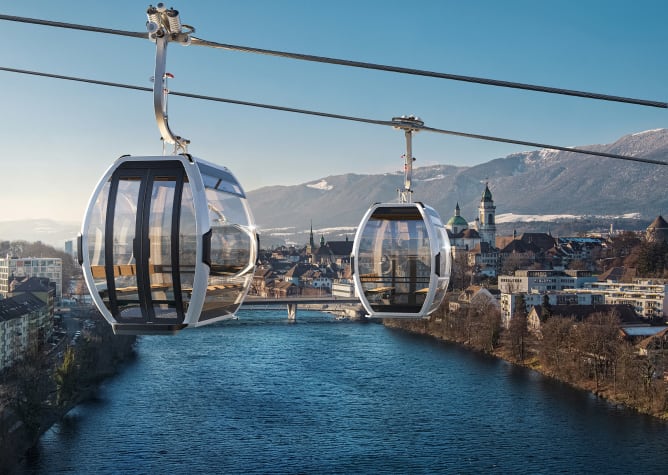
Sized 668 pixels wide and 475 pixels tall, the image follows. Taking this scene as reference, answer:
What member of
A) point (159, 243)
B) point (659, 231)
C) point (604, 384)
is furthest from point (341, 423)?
point (659, 231)

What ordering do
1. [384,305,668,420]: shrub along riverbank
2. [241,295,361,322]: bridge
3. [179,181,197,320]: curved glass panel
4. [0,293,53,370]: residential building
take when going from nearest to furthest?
[179,181,197,320]: curved glass panel, [384,305,668,420]: shrub along riverbank, [0,293,53,370]: residential building, [241,295,361,322]: bridge

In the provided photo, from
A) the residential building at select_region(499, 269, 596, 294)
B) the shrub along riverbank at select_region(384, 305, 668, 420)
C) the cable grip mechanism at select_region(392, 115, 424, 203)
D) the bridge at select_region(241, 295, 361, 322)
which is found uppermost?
the cable grip mechanism at select_region(392, 115, 424, 203)

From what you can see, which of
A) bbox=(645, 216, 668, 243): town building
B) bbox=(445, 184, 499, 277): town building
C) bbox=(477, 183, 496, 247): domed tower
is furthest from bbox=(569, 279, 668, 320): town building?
bbox=(477, 183, 496, 247): domed tower

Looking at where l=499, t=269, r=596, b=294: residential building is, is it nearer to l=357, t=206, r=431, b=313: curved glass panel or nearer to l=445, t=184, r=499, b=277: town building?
l=445, t=184, r=499, b=277: town building

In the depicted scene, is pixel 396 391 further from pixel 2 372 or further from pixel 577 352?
pixel 2 372

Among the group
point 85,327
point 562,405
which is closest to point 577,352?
point 562,405

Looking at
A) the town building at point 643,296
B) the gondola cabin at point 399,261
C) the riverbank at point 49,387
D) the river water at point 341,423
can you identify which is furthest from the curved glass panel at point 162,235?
the town building at point 643,296
